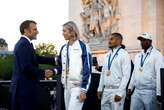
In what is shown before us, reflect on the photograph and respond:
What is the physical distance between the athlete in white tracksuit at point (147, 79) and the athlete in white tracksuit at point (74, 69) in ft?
5.23

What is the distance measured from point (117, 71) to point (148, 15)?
773cm

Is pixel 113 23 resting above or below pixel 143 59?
above

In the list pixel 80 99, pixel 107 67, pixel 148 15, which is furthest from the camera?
pixel 148 15

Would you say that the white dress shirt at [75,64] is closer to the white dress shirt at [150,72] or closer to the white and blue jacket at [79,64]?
the white and blue jacket at [79,64]

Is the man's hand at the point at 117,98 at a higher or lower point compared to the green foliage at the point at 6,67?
lower

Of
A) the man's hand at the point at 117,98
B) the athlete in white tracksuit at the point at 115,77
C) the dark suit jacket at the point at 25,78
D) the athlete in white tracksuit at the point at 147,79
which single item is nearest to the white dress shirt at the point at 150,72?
the athlete in white tracksuit at the point at 147,79

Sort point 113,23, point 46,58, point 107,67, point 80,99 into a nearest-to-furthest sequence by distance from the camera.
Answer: point 80,99
point 46,58
point 107,67
point 113,23

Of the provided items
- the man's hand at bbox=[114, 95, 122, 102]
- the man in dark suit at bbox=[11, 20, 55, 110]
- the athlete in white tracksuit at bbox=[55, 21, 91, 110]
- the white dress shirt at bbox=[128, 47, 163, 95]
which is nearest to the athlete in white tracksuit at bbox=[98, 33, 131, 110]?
the man's hand at bbox=[114, 95, 122, 102]

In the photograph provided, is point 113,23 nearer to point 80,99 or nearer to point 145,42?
point 145,42

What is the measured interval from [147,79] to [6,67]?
2.55 meters

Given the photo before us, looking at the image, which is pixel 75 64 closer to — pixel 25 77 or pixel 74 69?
pixel 74 69

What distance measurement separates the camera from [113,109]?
9961 mm

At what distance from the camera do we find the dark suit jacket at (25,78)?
344 inches

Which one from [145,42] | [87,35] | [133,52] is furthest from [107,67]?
[87,35]
